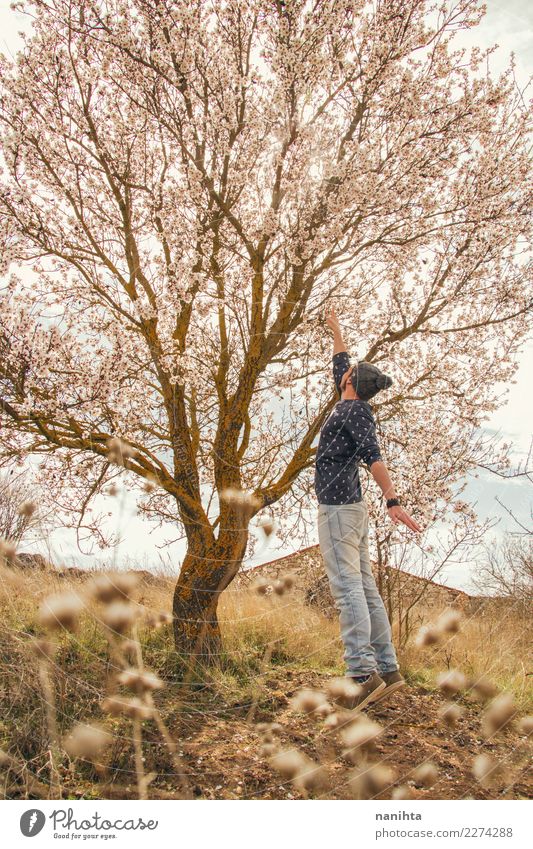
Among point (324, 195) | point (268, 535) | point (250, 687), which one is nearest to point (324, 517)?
point (268, 535)

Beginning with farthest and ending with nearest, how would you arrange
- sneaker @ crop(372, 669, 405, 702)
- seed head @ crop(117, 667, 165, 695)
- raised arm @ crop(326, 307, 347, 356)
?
raised arm @ crop(326, 307, 347, 356) → sneaker @ crop(372, 669, 405, 702) → seed head @ crop(117, 667, 165, 695)

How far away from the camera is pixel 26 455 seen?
5926 mm

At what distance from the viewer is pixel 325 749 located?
373 cm

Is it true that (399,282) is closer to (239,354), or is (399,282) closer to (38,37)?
(239,354)

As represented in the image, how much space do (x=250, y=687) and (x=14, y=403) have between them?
368 centimetres

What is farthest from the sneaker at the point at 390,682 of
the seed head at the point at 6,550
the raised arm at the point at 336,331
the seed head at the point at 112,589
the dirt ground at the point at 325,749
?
the seed head at the point at 6,550

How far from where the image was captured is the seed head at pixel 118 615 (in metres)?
2.41

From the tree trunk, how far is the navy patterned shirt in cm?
226

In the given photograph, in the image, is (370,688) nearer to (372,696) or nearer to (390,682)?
(372,696)

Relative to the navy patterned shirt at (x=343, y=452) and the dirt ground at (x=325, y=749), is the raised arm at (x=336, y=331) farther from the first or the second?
the dirt ground at (x=325, y=749)

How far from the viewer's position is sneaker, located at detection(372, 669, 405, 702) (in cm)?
396

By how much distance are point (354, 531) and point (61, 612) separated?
219cm

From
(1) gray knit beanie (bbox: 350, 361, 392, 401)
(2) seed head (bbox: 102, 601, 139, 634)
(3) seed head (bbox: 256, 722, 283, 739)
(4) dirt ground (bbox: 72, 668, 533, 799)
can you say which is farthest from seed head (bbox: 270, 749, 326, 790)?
(1) gray knit beanie (bbox: 350, 361, 392, 401)

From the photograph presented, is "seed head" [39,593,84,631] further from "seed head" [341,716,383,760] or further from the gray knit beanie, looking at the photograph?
the gray knit beanie
